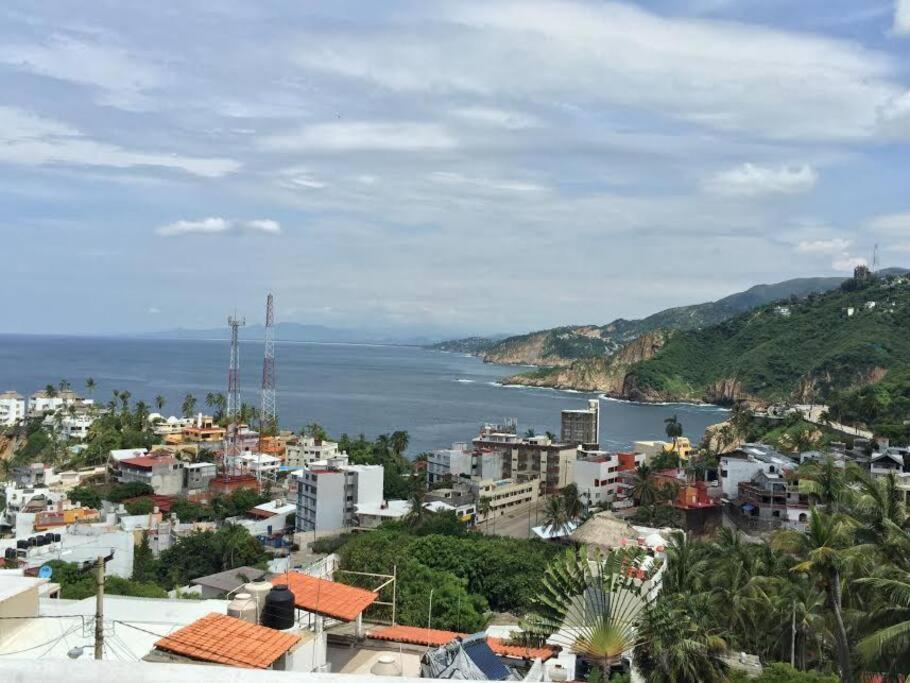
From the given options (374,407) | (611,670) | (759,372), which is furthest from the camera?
(759,372)

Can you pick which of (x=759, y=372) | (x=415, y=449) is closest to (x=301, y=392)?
(x=415, y=449)

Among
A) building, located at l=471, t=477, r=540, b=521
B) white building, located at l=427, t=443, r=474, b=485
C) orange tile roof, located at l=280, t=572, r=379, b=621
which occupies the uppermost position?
orange tile roof, located at l=280, t=572, r=379, b=621

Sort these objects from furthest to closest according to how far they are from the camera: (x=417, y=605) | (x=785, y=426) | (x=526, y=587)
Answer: (x=785, y=426) → (x=526, y=587) → (x=417, y=605)

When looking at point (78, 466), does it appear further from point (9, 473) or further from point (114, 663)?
point (114, 663)

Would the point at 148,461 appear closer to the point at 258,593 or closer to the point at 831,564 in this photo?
the point at 258,593

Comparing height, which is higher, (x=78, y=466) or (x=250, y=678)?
(x=250, y=678)

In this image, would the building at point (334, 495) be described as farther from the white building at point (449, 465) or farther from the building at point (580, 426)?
the building at point (580, 426)

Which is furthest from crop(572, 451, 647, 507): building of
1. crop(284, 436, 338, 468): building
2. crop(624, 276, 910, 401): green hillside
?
crop(624, 276, 910, 401): green hillside

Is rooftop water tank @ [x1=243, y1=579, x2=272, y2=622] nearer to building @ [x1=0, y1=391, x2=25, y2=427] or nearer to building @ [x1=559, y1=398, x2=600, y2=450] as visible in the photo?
building @ [x1=559, y1=398, x2=600, y2=450]
